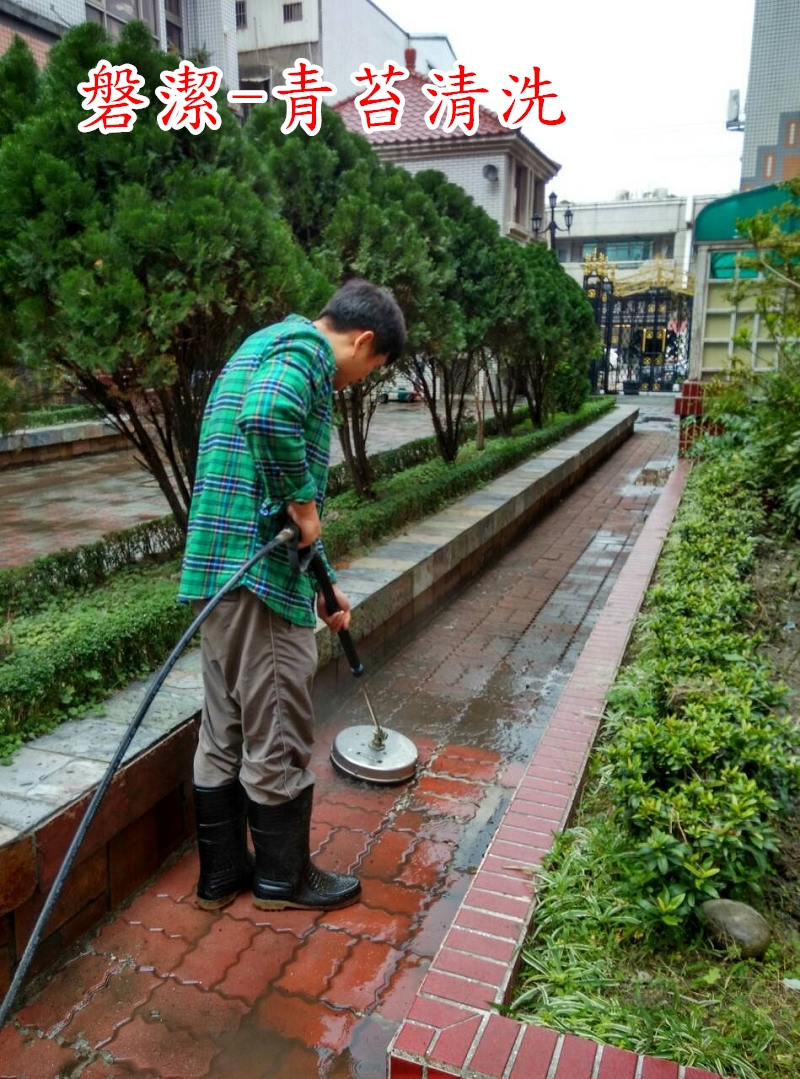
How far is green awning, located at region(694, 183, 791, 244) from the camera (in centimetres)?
1053

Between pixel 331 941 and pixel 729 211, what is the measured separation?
1069cm

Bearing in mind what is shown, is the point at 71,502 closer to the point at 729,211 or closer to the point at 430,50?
the point at 729,211

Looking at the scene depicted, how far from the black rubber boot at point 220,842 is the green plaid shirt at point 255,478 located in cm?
65

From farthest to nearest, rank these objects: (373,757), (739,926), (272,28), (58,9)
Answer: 1. (272,28)
2. (58,9)
3. (373,757)
4. (739,926)

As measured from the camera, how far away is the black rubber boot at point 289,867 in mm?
2674

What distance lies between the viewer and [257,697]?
8.41 ft

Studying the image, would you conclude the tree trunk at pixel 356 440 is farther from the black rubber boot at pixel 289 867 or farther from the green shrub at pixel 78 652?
the black rubber boot at pixel 289 867

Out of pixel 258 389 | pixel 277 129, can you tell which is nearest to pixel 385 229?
pixel 277 129

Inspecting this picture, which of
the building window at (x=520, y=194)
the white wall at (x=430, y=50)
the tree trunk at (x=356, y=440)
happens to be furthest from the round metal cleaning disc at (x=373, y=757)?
the white wall at (x=430, y=50)

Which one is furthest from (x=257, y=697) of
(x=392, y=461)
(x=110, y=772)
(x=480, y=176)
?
(x=480, y=176)

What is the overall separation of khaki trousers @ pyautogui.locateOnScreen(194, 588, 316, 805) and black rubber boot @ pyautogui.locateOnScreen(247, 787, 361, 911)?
7 centimetres

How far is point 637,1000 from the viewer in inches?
77.8

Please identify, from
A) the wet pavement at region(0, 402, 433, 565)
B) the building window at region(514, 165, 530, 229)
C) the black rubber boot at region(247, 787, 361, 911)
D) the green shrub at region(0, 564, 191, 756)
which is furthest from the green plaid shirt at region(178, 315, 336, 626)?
the building window at region(514, 165, 530, 229)

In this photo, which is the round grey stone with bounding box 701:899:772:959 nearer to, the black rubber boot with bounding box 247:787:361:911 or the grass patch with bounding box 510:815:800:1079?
the grass patch with bounding box 510:815:800:1079
